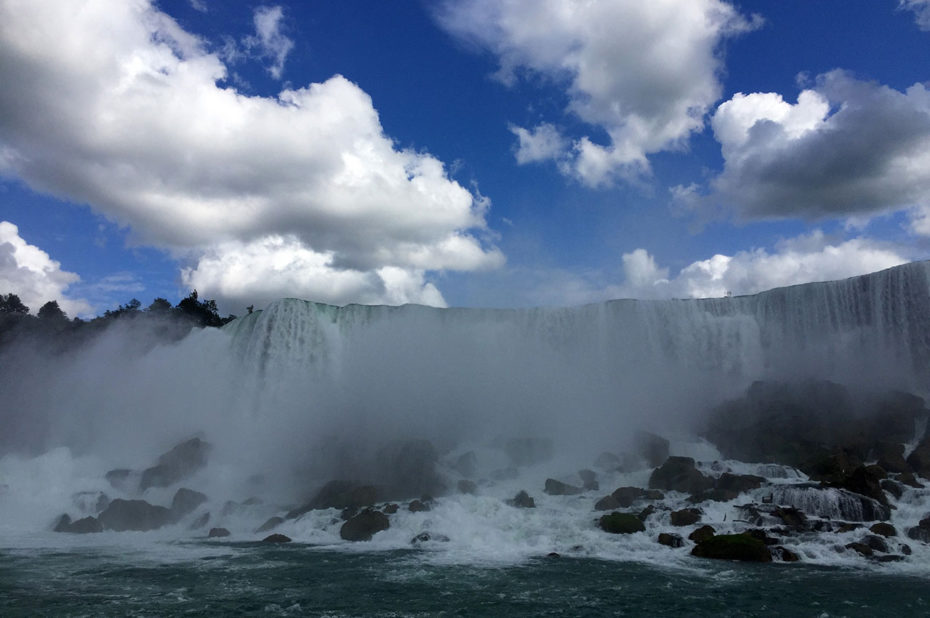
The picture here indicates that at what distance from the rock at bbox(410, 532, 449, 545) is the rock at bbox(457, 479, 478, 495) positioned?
14.8ft

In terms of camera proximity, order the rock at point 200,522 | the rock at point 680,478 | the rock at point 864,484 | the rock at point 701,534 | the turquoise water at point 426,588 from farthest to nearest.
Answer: the rock at point 200,522 < the rock at point 680,478 < the rock at point 864,484 < the rock at point 701,534 < the turquoise water at point 426,588

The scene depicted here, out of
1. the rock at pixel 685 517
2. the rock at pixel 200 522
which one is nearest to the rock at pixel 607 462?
the rock at pixel 685 517

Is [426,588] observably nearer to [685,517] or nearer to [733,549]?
[733,549]

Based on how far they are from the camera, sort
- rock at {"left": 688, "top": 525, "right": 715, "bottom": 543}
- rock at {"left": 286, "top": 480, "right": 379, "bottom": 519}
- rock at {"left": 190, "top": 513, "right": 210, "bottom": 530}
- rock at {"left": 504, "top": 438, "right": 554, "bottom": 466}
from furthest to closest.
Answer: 1. rock at {"left": 504, "top": 438, "right": 554, "bottom": 466}
2. rock at {"left": 190, "top": 513, "right": 210, "bottom": 530}
3. rock at {"left": 286, "top": 480, "right": 379, "bottom": 519}
4. rock at {"left": 688, "top": 525, "right": 715, "bottom": 543}

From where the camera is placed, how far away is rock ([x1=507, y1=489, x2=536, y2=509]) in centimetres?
2009

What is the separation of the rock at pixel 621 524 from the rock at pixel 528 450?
29.7 feet

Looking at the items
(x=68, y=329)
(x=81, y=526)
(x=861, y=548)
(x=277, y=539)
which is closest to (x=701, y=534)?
(x=861, y=548)

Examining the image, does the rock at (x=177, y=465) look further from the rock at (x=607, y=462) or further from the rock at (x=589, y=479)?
the rock at (x=607, y=462)

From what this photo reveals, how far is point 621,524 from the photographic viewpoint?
17.3 metres

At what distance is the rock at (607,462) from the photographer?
24094mm

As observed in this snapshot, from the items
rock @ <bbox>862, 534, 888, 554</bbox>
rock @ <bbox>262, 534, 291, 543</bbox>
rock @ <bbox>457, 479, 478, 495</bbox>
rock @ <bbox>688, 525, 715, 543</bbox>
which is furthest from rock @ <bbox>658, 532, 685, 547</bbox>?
rock @ <bbox>262, 534, 291, 543</bbox>

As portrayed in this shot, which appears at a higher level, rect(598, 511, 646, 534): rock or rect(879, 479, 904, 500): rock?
rect(879, 479, 904, 500): rock

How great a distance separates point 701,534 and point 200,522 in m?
16.1

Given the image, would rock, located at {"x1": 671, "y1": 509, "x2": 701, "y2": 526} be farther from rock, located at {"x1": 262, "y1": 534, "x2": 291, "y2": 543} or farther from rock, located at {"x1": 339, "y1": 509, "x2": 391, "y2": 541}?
rock, located at {"x1": 262, "y1": 534, "x2": 291, "y2": 543}
